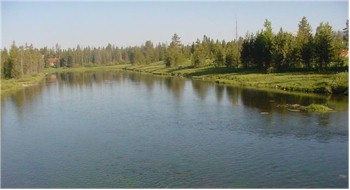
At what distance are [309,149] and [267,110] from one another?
50.8 ft

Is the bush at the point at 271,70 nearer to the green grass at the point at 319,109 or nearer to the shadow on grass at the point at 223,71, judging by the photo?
the shadow on grass at the point at 223,71

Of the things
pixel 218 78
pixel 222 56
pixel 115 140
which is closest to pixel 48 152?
pixel 115 140

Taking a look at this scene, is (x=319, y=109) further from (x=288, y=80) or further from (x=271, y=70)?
(x=271, y=70)

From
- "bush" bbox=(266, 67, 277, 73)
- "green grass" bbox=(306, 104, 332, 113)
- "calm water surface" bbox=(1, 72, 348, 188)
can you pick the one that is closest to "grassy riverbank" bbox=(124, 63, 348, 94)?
"bush" bbox=(266, 67, 277, 73)

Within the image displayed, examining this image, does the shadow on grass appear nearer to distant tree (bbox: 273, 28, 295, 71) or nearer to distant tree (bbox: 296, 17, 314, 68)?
distant tree (bbox: 273, 28, 295, 71)

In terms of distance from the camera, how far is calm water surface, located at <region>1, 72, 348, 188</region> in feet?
71.8

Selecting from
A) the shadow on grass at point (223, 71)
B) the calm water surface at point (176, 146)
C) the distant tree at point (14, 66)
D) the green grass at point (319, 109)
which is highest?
the distant tree at point (14, 66)

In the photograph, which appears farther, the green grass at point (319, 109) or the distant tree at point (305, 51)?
the distant tree at point (305, 51)

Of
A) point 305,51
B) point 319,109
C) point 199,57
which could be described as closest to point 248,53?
point 305,51

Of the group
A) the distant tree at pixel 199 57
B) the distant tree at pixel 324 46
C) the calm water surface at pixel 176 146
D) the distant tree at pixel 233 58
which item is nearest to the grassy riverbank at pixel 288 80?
the distant tree at pixel 233 58

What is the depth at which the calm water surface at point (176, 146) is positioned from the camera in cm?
2188

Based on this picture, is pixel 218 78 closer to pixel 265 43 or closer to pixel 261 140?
pixel 265 43

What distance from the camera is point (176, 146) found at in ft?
93.6

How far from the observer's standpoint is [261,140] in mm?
29219
